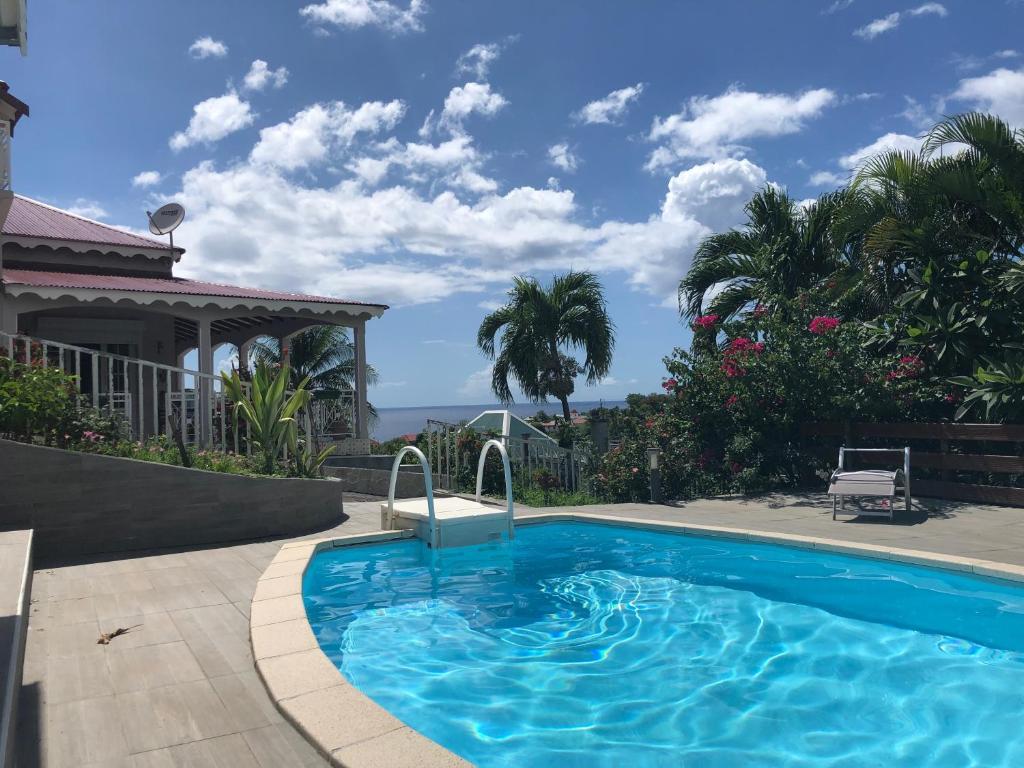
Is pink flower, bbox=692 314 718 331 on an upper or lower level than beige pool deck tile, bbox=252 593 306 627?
upper

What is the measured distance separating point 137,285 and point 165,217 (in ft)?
10.9

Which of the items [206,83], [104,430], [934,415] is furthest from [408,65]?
[934,415]

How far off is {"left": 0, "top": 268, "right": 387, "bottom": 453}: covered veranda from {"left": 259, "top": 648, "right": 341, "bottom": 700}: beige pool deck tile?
661 centimetres

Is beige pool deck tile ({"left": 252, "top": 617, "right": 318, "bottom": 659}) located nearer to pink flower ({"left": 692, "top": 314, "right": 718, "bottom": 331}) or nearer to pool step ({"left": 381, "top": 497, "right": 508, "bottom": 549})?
pool step ({"left": 381, "top": 497, "right": 508, "bottom": 549})

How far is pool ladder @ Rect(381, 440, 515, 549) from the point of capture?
7736mm

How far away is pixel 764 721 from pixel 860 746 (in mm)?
509

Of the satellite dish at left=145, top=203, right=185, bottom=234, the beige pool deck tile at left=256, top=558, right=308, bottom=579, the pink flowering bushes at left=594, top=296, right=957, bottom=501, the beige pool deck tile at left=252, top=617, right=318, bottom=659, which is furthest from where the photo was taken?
the satellite dish at left=145, top=203, right=185, bottom=234

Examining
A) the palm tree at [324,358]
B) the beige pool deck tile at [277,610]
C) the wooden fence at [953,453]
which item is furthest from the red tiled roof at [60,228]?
the wooden fence at [953,453]

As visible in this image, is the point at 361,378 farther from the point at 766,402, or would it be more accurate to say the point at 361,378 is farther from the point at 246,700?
the point at 246,700

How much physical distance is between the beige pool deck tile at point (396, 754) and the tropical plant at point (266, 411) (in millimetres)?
6109

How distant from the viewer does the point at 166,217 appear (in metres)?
15.6

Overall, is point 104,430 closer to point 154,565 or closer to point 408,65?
point 154,565

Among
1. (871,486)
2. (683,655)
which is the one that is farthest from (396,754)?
(871,486)

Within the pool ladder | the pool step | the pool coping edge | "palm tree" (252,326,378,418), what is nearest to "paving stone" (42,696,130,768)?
the pool coping edge
